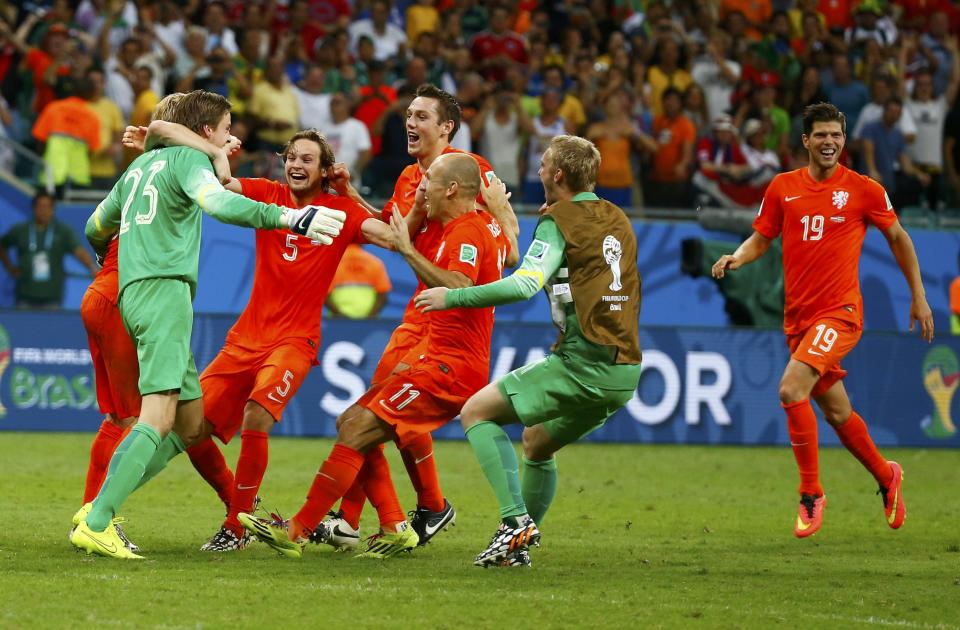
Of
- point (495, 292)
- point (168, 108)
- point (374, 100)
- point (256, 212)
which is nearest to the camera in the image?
point (256, 212)

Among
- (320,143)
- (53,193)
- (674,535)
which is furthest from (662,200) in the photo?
(320,143)

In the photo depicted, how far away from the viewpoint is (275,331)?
789 cm

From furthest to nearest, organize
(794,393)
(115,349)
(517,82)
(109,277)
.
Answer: (517,82), (794,393), (109,277), (115,349)

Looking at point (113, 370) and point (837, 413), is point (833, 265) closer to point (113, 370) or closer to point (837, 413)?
point (837, 413)

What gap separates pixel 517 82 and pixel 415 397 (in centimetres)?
1177

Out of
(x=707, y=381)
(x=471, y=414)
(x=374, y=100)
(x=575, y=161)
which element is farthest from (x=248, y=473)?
(x=374, y=100)

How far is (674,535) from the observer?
9.23 metres

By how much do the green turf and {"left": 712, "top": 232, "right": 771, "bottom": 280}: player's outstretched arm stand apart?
5.73ft

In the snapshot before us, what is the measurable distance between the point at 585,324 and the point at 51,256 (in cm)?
1078

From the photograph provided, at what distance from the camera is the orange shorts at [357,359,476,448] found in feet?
24.9

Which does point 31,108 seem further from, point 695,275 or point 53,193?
point 695,275

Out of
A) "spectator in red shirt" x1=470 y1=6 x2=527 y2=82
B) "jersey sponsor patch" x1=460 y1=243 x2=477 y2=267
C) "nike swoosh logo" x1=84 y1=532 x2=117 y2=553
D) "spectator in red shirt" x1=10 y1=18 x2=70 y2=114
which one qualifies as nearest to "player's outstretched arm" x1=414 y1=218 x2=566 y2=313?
"jersey sponsor patch" x1=460 y1=243 x2=477 y2=267

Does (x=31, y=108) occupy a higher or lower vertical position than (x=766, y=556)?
higher

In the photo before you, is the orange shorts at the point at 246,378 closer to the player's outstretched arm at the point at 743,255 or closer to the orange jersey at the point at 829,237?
the player's outstretched arm at the point at 743,255
